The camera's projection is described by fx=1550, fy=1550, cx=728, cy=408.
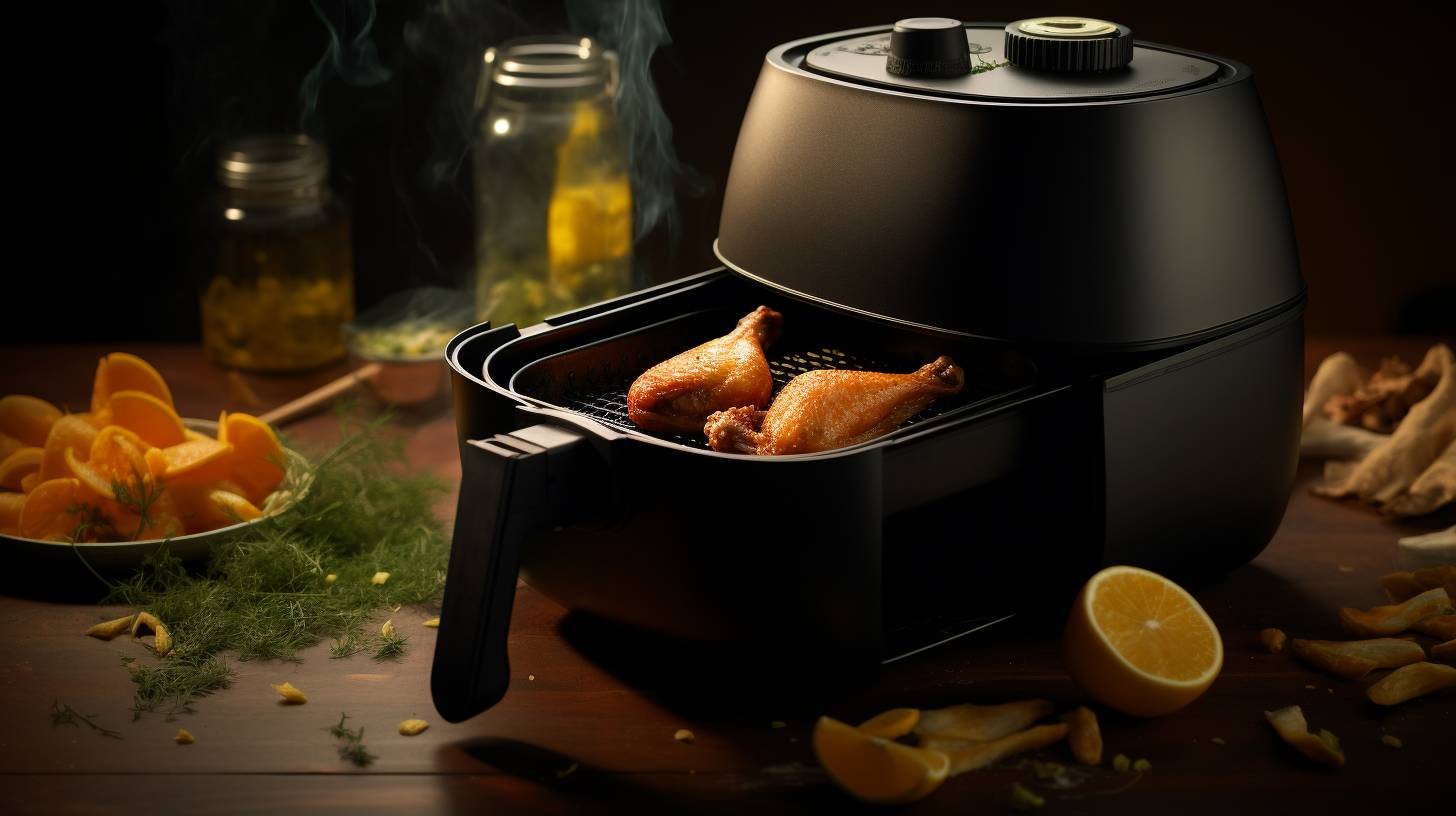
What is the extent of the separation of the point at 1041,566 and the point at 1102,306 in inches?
9.3

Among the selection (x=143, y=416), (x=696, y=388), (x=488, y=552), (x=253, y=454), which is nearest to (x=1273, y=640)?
(x=696, y=388)

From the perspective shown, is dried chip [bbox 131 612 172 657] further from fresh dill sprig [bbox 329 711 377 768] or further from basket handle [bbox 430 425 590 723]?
basket handle [bbox 430 425 590 723]

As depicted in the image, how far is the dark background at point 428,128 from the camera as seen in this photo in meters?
2.05

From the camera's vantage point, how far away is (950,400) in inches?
51.2

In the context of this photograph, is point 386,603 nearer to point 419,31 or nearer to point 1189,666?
point 1189,666

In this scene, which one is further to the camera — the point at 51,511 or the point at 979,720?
the point at 51,511

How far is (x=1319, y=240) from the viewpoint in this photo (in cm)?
219

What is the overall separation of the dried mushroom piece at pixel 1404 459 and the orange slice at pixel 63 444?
1.24 m

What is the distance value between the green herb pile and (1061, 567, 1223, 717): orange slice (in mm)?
563

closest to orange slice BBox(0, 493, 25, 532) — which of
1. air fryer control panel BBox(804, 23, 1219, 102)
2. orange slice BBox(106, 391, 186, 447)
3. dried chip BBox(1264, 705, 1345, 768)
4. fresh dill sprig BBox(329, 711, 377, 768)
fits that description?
orange slice BBox(106, 391, 186, 447)

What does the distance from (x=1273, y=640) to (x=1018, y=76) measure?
0.52 meters

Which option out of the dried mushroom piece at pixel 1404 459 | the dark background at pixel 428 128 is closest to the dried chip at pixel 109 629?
the dark background at pixel 428 128

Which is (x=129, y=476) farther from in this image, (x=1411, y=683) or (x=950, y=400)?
(x=1411, y=683)

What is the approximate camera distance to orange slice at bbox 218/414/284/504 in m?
1.48
